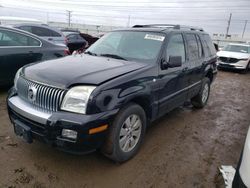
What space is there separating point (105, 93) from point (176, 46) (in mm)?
1946

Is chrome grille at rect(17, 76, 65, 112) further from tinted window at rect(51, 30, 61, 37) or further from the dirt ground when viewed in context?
tinted window at rect(51, 30, 61, 37)

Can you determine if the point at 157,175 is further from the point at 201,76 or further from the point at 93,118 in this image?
the point at 201,76

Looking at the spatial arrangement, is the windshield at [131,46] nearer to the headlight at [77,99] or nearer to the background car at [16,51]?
the headlight at [77,99]

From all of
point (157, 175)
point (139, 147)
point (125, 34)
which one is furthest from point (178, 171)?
point (125, 34)

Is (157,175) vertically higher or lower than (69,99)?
lower

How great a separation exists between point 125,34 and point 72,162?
88.6 inches

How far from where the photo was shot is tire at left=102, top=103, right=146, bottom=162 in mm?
2627

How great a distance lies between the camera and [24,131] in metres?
2.61

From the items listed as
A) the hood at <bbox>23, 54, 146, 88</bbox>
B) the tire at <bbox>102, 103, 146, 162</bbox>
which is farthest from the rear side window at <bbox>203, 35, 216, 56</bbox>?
the tire at <bbox>102, 103, 146, 162</bbox>

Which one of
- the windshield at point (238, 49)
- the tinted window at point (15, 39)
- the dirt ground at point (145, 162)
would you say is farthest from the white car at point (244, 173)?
the windshield at point (238, 49)

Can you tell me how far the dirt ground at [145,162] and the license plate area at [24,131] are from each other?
406 mm

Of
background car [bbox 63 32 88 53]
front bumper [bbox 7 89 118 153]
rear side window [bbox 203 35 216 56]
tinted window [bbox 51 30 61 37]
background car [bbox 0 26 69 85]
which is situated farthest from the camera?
background car [bbox 63 32 88 53]

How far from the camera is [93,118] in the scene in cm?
236

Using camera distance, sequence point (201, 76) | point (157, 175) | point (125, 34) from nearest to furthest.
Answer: point (157, 175) < point (125, 34) < point (201, 76)
